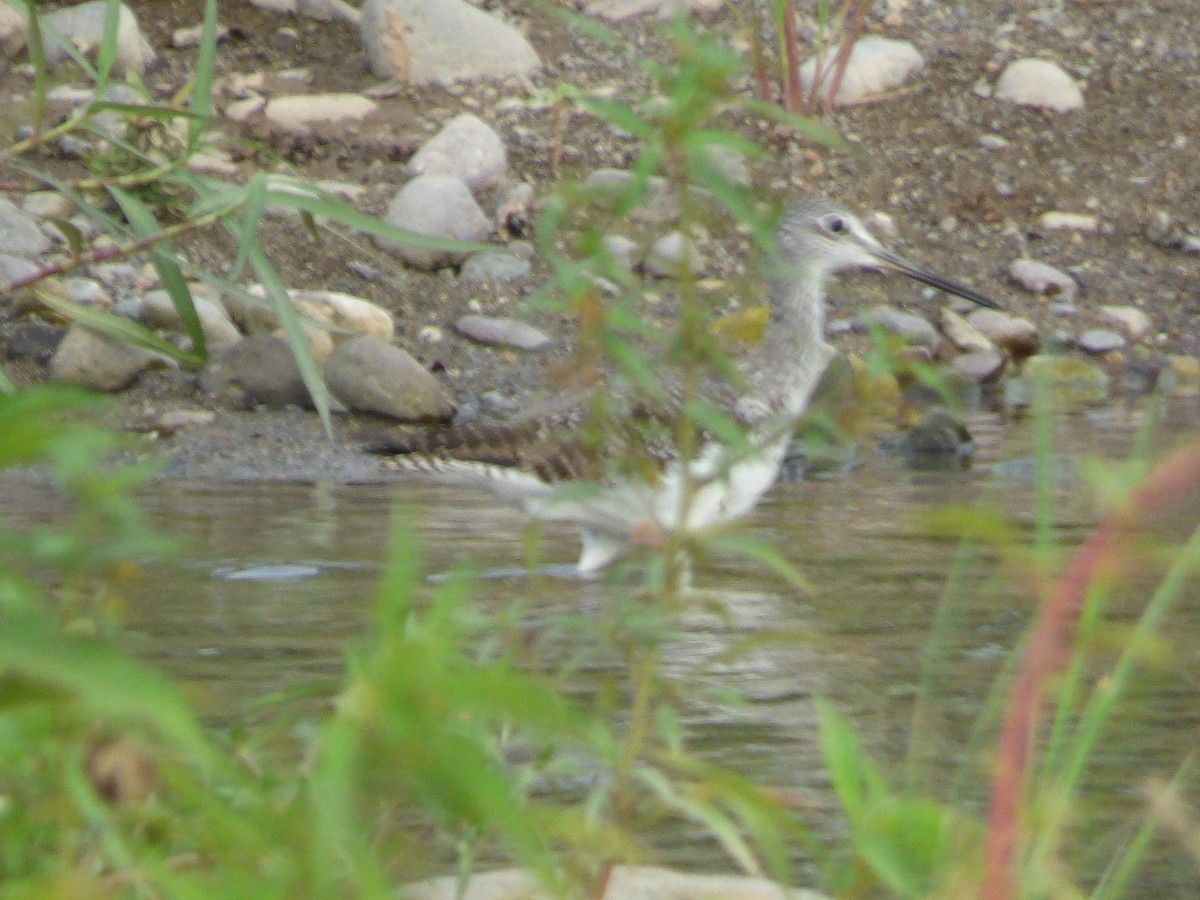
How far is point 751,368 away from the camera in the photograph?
22.9 ft

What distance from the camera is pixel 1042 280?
36.2 feet

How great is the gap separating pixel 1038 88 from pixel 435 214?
4.23m

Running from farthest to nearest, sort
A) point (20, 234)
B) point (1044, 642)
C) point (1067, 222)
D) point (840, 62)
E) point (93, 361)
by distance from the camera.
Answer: point (1067, 222) → point (840, 62) → point (20, 234) → point (93, 361) → point (1044, 642)

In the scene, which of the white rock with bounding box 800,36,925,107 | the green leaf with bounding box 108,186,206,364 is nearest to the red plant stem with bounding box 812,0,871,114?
the white rock with bounding box 800,36,925,107

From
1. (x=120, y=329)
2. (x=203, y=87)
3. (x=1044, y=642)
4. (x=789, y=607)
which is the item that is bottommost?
(x=789, y=607)

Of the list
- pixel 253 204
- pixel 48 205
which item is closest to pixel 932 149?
pixel 48 205

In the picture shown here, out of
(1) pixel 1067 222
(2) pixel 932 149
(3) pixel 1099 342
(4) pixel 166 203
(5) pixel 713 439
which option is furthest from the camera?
(2) pixel 932 149

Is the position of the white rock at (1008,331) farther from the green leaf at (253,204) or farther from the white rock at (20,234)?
the green leaf at (253,204)

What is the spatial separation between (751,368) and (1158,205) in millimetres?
5687

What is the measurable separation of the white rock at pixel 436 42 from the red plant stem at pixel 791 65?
1612 millimetres

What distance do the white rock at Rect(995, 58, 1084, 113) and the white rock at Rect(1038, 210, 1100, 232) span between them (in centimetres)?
85

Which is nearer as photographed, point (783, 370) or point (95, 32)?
point (783, 370)

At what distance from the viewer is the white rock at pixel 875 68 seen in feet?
39.6

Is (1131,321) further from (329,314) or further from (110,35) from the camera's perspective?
(110,35)
